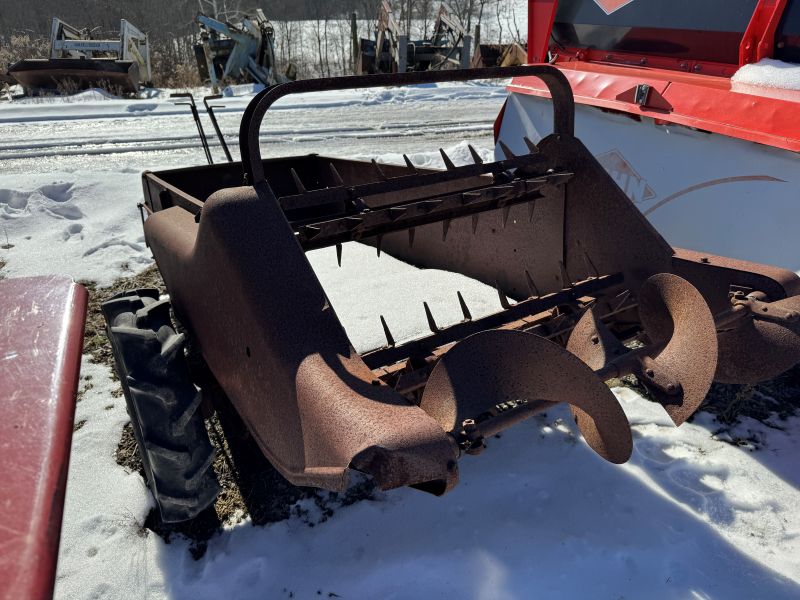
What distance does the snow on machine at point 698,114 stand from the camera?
330 centimetres

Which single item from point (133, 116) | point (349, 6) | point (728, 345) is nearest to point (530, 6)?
point (728, 345)

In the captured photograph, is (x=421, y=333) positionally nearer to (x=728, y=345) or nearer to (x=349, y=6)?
(x=728, y=345)

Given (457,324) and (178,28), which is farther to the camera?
(178,28)

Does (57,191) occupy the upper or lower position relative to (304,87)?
lower

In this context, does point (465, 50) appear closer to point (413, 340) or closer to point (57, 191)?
point (57, 191)

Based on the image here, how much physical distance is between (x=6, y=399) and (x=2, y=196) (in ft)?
17.3

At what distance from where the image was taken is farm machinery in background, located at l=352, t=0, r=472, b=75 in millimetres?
14523

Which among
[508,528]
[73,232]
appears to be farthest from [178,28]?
[508,528]

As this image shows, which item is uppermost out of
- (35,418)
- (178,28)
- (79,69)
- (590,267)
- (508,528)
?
(178,28)

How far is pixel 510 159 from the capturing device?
2.45 meters

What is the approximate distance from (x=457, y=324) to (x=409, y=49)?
1426 centimetres

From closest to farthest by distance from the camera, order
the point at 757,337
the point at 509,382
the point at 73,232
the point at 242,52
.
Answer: the point at 509,382 → the point at 757,337 → the point at 73,232 → the point at 242,52

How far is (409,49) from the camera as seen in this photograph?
14.8m

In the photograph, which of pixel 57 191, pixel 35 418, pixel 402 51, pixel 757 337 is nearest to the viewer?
pixel 35 418
